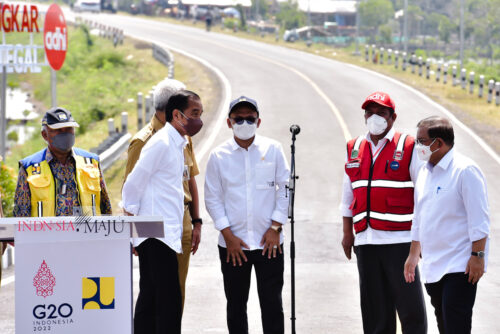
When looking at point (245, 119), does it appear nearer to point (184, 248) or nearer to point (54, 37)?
point (184, 248)

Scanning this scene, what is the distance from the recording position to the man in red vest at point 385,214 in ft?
21.2

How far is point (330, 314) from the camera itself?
8609mm

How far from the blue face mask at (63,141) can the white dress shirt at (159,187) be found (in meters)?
0.58

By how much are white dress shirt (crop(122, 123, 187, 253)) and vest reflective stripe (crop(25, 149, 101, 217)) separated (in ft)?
1.29

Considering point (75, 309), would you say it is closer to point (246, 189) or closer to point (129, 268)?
point (129, 268)

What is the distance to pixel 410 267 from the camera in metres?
6.25

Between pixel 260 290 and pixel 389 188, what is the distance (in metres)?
1.26

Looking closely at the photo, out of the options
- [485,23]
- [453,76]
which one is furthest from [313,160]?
[485,23]

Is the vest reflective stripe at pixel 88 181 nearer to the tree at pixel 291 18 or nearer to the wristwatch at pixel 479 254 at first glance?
the wristwatch at pixel 479 254

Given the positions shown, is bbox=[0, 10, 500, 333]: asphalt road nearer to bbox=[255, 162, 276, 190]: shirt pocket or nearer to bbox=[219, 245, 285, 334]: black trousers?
bbox=[219, 245, 285, 334]: black trousers

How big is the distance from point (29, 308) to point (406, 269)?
2.64 m

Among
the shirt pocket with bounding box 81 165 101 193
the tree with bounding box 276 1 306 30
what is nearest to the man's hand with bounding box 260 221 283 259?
the shirt pocket with bounding box 81 165 101 193

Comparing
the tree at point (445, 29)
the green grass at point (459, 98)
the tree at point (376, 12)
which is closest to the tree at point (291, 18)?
the tree at point (376, 12)

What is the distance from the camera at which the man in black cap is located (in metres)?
6.50
